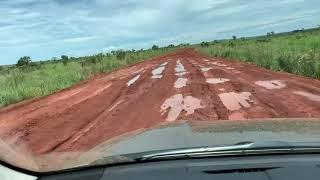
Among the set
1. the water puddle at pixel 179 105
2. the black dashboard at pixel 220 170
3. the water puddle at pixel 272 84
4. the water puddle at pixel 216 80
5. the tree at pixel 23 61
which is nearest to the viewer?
the black dashboard at pixel 220 170

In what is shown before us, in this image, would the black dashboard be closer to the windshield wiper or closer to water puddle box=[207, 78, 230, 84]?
the windshield wiper

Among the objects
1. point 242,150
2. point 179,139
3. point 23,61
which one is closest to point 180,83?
point 179,139

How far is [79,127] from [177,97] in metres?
3.61

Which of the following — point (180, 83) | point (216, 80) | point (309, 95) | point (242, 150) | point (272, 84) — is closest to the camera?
point (242, 150)

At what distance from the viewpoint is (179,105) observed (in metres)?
14.6

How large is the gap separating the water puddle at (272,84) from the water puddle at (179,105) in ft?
8.53

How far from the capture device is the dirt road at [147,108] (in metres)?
12.2

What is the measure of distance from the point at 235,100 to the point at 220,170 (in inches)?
481

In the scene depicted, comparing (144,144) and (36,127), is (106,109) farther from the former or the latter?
(144,144)

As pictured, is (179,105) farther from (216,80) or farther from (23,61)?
(23,61)

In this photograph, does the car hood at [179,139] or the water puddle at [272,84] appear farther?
the water puddle at [272,84]

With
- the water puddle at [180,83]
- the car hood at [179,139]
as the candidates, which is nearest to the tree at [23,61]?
the water puddle at [180,83]

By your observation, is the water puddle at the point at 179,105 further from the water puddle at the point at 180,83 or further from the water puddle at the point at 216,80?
the water puddle at the point at 216,80

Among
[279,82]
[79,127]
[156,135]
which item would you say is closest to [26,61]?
[279,82]
